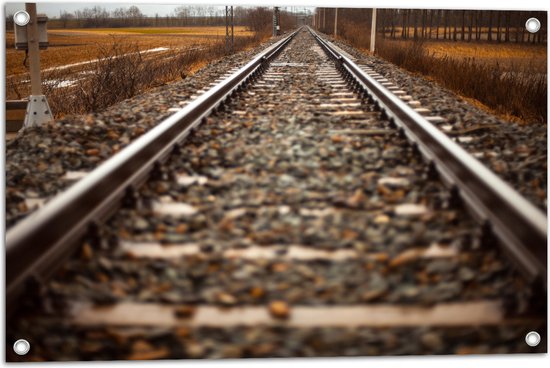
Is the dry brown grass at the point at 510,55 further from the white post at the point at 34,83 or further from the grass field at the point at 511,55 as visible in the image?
the white post at the point at 34,83

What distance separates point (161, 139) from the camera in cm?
329

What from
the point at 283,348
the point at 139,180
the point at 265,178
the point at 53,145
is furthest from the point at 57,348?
the point at 53,145

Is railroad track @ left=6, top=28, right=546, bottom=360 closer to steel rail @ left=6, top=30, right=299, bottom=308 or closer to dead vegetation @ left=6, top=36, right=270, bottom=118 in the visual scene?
steel rail @ left=6, top=30, right=299, bottom=308

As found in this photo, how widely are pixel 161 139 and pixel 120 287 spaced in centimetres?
161

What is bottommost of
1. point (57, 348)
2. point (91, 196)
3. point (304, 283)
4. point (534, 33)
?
point (57, 348)

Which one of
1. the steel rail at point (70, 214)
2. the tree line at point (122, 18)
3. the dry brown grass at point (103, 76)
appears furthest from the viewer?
the dry brown grass at point (103, 76)

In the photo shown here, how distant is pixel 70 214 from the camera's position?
2.03 meters

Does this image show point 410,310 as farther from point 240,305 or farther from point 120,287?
point 120,287

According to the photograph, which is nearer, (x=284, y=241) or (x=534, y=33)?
(x=284, y=241)

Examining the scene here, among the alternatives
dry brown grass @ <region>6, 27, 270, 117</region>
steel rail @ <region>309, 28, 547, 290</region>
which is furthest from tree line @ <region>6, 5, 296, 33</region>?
steel rail @ <region>309, 28, 547, 290</region>

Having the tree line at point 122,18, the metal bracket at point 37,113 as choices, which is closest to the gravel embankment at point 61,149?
the metal bracket at point 37,113

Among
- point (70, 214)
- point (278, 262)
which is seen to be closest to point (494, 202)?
point (278, 262)

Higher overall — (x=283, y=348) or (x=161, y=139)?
(x=161, y=139)

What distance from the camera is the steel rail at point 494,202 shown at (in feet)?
5.92
